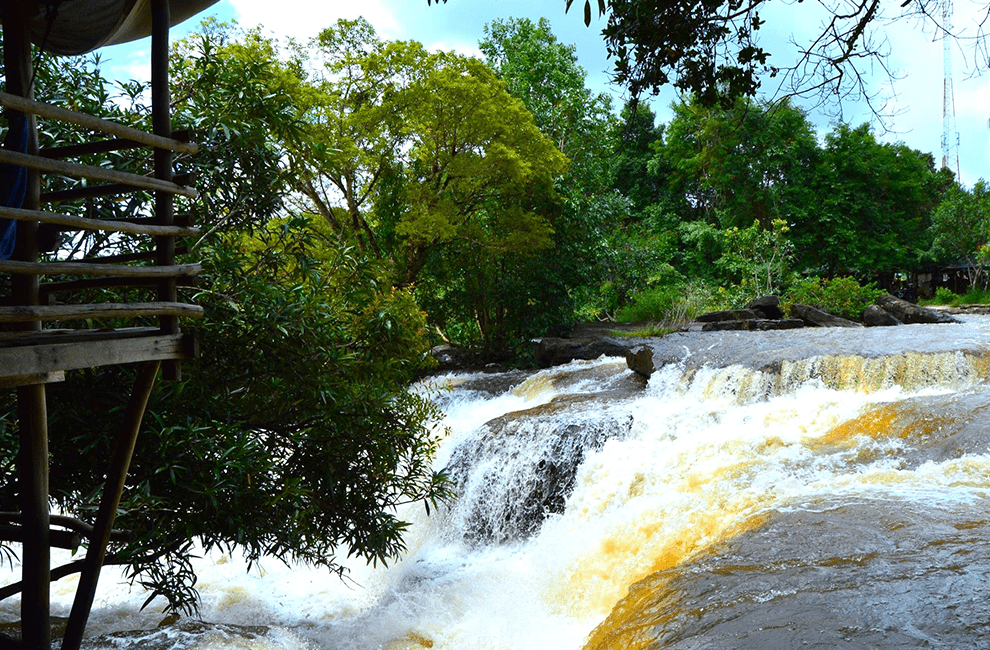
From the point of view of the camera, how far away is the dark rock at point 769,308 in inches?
656

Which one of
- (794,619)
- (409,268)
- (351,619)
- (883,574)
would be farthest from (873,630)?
(409,268)

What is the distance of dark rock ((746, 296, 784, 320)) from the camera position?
16672 millimetres

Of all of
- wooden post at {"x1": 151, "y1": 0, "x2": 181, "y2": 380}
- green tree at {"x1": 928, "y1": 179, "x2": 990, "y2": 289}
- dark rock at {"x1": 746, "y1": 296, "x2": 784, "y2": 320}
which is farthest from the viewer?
green tree at {"x1": 928, "y1": 179, "x2": 990, "y2": 289}

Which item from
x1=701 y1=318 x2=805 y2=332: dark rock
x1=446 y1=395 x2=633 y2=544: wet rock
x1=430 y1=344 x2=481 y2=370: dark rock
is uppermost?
x1=701 y1=318 x2=805 y2=332: dark rock

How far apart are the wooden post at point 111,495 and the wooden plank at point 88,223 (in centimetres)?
59

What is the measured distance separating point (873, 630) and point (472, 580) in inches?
159

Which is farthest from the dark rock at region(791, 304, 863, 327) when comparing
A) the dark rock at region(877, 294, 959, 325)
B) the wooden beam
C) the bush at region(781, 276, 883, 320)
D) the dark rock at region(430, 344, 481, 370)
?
the wooden beam

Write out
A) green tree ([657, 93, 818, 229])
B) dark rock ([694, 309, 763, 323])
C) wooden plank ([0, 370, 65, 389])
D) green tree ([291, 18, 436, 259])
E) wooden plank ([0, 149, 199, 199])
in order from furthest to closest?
green tree ([657, 93, 818, 229]) → dark rock ([694, 309, 763, 323]) → green tree ([291, 18, 436, 259]) → wooden plank ([0, 149, 199, 199]) → wooden plank ([0, 370, 65, 389])

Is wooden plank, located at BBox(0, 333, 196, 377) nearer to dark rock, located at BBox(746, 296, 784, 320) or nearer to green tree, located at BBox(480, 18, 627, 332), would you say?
green tree, located at BBox(480, 18, 627, 332)

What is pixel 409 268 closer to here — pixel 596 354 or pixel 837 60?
pixel 596 354

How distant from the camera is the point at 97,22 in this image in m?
3.91

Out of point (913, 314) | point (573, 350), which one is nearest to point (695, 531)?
point (573, 350)

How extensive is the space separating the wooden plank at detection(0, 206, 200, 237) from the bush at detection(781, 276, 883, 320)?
50.2ft

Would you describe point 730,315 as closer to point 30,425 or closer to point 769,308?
point 769,308
